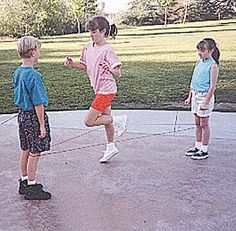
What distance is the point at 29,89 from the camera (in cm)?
353

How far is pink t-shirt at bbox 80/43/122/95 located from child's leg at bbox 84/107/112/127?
0.21 meters

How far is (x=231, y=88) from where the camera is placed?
30.3 feet

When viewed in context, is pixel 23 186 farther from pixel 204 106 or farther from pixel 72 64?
pixel 204 106

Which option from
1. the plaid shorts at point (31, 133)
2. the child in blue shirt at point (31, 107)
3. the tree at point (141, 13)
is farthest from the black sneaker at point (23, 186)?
the tree at point (141, 13)

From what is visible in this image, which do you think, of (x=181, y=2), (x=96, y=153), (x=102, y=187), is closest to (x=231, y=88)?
(x=96, y=153)

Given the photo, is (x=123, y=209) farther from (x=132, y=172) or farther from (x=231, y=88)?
(x=231, y=88)

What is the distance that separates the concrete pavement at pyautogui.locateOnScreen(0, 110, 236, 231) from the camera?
335 centimetres

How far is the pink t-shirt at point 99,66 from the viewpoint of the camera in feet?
14.4

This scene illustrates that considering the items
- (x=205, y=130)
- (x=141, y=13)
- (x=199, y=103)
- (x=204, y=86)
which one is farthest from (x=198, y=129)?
(x=141, y=13)

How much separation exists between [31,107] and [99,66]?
3.40ft

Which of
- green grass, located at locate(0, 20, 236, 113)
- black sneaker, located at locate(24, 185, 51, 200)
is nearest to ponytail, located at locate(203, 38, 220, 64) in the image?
black sneaker, located at locate(24, 185, 51, 200)

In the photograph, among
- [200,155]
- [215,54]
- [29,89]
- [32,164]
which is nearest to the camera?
[29,89]

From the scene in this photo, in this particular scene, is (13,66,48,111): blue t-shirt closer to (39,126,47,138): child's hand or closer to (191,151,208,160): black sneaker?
(39,126,47,138): child's hand

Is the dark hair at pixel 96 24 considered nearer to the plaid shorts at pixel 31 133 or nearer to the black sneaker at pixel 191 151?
the plaid shorts at pixel 31 133
